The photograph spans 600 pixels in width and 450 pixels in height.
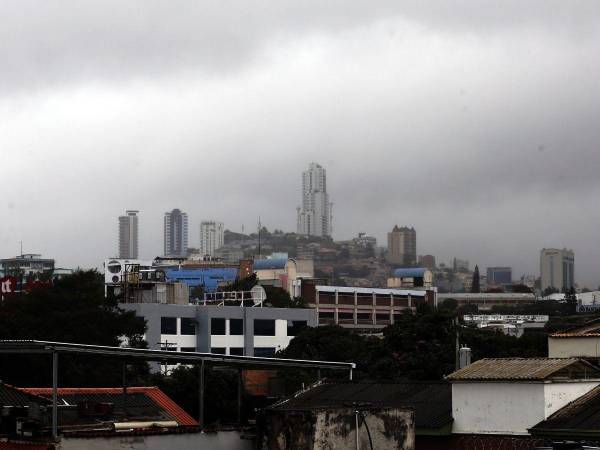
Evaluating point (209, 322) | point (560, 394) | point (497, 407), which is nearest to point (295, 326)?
point (209, 322)

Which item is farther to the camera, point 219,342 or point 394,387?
point 219,342

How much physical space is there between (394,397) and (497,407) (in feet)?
9.48

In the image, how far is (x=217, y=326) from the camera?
91250 mm

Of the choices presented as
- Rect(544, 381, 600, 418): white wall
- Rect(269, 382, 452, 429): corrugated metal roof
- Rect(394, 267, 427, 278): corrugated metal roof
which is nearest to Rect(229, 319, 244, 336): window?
Rect(269, 382, 452, 429): corrugated metal roof

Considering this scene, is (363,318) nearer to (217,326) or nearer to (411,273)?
(217,326)

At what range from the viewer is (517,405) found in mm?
26781

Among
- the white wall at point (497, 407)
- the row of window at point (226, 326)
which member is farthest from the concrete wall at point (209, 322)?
the white wall at point (497, 407)

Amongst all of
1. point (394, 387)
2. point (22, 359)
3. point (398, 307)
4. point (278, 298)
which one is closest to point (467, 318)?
point (398, 307)

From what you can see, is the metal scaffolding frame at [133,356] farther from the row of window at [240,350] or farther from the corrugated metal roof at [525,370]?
the row of window at [240,350]

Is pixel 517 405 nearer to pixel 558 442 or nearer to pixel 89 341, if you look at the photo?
pixel 558 442

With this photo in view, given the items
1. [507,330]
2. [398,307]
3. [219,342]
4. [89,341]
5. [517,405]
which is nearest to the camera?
[517,405]

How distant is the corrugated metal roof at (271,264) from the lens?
152 meters

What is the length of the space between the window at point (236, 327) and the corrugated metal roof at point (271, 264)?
5753 centimetres

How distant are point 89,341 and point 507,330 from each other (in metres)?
65.4
